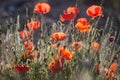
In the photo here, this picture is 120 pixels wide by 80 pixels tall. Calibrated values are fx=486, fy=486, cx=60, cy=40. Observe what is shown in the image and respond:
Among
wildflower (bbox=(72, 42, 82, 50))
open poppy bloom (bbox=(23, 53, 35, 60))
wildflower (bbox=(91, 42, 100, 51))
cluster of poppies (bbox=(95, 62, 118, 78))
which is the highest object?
wildflower (bbox=(72, 42, 82, 50))

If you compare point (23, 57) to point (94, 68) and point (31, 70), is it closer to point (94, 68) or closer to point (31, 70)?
point (31, 70)

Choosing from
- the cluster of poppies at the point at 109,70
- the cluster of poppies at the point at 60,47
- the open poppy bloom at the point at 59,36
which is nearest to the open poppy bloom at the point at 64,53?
the cluster of poppies at the point at 60,47

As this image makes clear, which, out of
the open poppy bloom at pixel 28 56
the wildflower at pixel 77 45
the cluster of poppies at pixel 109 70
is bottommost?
the cluster of poppies at pixel 109 70

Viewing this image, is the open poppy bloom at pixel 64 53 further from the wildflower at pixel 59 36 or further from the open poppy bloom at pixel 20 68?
the open poppy bloom at pixel 20 68

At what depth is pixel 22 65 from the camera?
442 cm

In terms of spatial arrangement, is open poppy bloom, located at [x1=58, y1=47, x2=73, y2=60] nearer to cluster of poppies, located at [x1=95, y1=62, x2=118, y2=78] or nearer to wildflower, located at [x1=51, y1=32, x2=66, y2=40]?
wildflower, located at [x1=51, y1=32, x2=66, y2=40]

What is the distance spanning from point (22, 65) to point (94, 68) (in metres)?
0.66

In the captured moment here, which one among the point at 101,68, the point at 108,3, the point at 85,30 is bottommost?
the point at 108,3

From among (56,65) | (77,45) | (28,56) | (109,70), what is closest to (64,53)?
(56,65)

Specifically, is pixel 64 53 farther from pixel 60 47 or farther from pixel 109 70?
pixel 109 70

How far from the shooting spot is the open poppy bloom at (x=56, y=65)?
421 cm

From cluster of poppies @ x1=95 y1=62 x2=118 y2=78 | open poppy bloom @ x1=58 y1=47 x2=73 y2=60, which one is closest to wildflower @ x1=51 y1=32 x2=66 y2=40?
open poppy bloom @ x1=58 y1=47 x2=73 y2=60

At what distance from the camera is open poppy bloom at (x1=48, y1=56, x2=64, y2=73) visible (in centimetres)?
421

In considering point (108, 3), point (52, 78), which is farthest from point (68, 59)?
point (108, 3)
